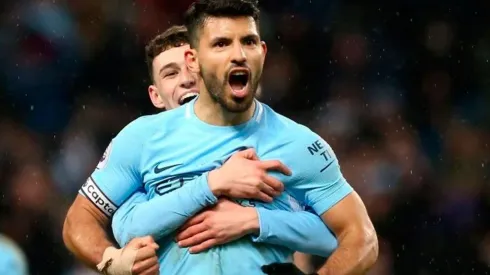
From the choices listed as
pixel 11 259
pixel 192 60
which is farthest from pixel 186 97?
pixel 11 259

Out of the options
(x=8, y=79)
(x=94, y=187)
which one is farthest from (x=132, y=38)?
(x=94, y=187)

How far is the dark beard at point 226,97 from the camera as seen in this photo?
10.9 feet

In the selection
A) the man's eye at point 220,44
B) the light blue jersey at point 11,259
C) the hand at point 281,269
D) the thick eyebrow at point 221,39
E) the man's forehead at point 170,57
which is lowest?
the light blue jersey at point 11,259

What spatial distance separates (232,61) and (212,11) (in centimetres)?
18

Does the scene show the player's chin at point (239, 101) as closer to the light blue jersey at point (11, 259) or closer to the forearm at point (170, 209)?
the forearm at point (170, 209)

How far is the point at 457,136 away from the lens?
640 cm

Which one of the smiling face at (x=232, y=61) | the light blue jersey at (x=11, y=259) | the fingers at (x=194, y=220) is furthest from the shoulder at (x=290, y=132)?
the light blue jersey at (x=11, y=259)

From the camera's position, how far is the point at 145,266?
319cm

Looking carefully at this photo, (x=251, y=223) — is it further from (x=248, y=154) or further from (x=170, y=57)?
(x=170, y=57)

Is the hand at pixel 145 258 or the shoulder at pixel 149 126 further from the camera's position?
the shoulder at pixel 149 126

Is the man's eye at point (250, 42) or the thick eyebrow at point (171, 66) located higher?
the man's eye at point (250, 42)

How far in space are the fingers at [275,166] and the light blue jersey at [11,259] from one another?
217cm

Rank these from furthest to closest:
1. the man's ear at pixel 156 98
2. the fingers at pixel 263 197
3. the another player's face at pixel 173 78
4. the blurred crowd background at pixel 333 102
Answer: the blurred crowd background at pixel 333 102 → the man's ear at pixel 156 98 → the another player's face at pixel 173 78 → the fingers at pixel 263 197

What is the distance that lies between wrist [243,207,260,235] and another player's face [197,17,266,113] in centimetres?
29
